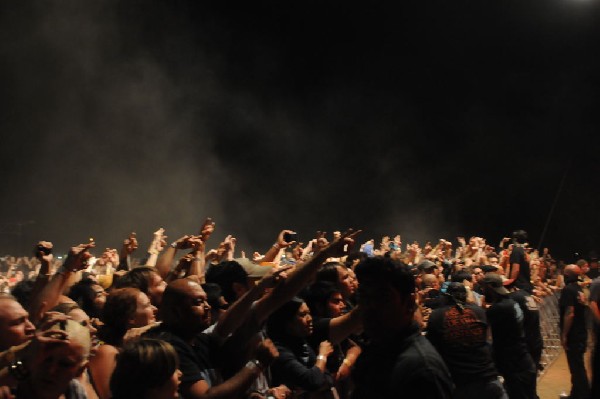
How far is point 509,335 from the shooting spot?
5.78 metres

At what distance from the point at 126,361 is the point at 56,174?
21.7m

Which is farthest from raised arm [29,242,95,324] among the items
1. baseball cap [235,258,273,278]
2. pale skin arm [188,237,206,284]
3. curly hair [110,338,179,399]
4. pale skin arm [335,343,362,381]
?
pale skin arm [335,343,362,381]

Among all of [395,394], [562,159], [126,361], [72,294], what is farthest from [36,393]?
[562,159]

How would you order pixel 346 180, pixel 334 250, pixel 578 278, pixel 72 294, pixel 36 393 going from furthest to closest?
pixel 346 180, pixel 578 278, pixel 72 294, pixel 334 250, pixel 36 393

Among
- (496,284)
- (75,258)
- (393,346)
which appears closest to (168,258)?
(75,258)

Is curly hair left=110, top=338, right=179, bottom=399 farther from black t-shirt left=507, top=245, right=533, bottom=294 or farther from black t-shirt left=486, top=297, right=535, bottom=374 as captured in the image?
black t-shirt left=507, top=245, right=533, bottom=294

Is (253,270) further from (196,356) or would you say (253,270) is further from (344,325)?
(196,356)

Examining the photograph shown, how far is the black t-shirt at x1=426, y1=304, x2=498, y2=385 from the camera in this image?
15.2ft

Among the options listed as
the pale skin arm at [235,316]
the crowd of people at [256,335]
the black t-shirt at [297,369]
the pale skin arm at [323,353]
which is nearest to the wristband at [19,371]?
the crowd of people at [256,335]

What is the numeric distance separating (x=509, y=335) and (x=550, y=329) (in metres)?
6.50

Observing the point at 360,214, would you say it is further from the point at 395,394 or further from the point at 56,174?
the point at 395,394

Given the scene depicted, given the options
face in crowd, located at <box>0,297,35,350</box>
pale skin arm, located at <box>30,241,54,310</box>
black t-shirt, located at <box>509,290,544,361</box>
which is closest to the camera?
face in crowd, located at <box>0,297,35,350</box>

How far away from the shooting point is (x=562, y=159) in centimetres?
2302

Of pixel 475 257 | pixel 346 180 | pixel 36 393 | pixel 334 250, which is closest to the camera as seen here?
pixel 36 393
